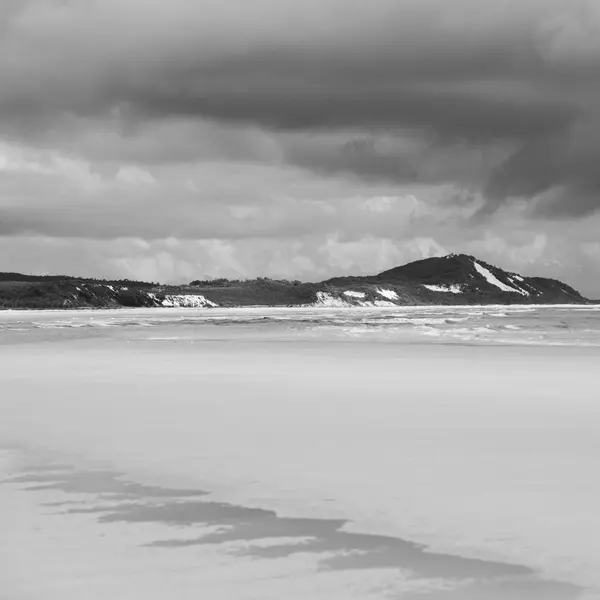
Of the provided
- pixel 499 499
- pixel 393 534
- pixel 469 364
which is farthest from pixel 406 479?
pixel 469 364

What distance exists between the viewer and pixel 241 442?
476 inches

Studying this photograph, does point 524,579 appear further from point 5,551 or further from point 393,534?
point 5,551

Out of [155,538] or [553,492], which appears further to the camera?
[553,492]

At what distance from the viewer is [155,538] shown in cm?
720

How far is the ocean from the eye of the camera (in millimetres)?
6258

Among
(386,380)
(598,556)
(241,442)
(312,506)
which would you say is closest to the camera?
(598,556)

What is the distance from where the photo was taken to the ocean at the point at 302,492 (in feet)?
20.5

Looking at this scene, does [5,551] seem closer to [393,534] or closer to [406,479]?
[393,534]

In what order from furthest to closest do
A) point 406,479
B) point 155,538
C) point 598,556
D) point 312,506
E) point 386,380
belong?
1. point 386,380
2. point 406,479
3. point 312,506
4. point 155,538
5. point 598,556

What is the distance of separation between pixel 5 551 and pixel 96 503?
169 cm

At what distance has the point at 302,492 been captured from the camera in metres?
8.96

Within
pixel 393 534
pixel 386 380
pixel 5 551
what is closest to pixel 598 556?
pixel 393 534

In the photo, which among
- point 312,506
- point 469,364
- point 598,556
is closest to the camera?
point 598,556

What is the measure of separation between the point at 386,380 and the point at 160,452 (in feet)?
34.3
